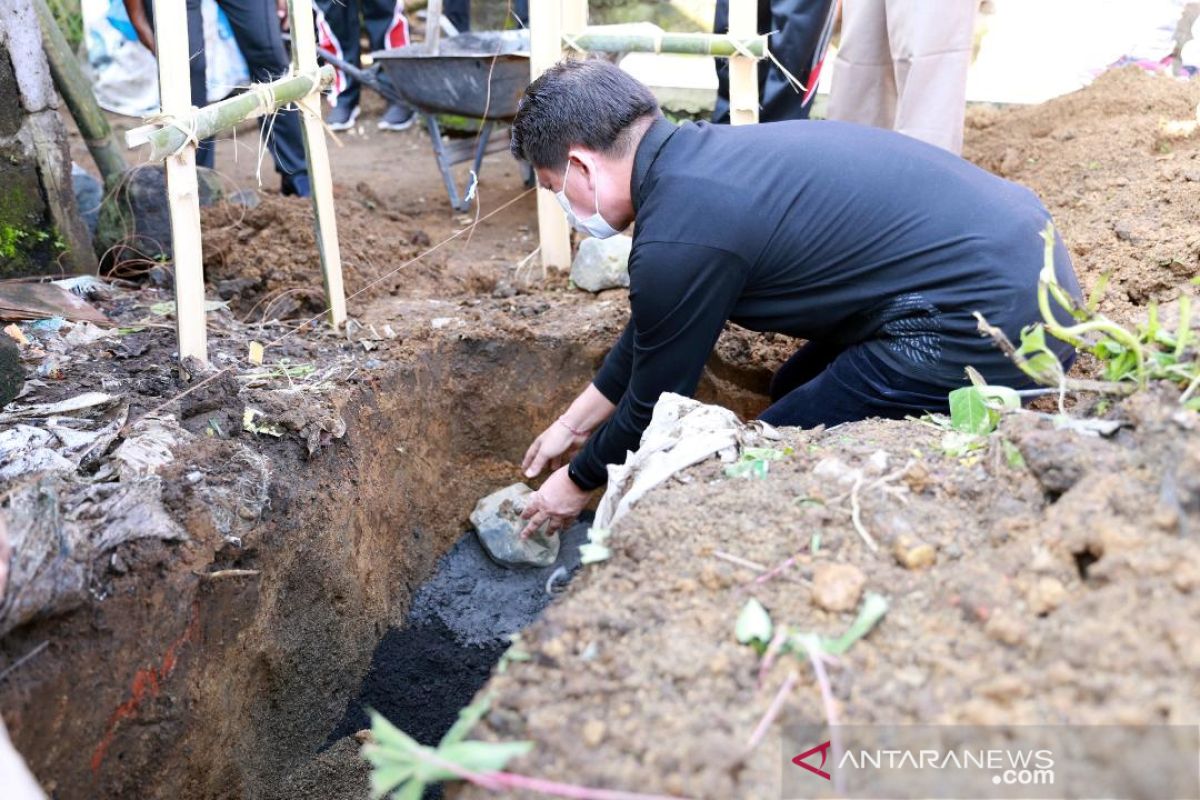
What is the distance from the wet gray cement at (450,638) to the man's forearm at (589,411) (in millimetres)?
513

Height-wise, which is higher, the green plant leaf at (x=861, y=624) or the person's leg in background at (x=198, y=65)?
the person's leg in background at (x=198, y=65)

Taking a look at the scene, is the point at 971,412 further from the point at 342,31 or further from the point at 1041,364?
the point at 342,31

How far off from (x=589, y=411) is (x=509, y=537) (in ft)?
2.76

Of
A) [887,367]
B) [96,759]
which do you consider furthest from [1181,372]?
[96,759]

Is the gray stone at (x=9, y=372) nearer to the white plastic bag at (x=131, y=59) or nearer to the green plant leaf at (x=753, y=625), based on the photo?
the green plant leaf at (x=753, y=625)

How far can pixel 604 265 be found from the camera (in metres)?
3.76

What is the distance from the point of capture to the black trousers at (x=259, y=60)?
14.9 ft

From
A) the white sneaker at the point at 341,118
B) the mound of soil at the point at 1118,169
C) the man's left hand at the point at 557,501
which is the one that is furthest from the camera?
the white sneaker at the point at 341,118

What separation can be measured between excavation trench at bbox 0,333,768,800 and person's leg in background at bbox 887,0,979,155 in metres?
1.24

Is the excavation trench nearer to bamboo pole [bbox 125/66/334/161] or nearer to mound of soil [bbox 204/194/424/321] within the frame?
mound of soil [bbox 204/194/424/321]

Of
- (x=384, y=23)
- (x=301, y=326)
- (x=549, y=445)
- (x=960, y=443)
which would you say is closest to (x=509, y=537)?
(x=549, y=445)

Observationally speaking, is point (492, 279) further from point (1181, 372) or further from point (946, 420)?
point (1181, 372)


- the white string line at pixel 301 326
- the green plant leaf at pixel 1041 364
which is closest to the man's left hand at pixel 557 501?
the white string line at pixel 301 326

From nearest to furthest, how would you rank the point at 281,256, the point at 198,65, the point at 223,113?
the point at 223,113 → the point at 281,256 → the point at 198,65
